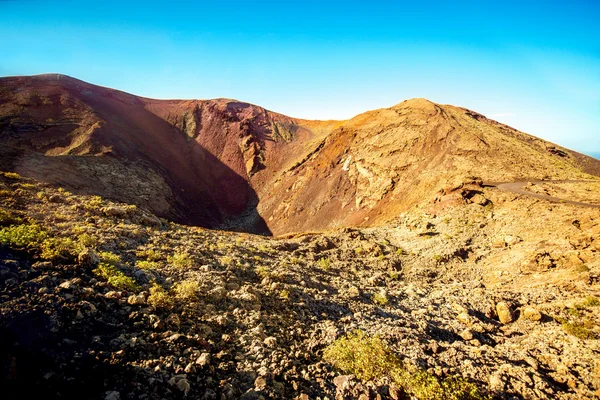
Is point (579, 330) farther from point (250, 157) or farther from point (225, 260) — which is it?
point (250, 157)

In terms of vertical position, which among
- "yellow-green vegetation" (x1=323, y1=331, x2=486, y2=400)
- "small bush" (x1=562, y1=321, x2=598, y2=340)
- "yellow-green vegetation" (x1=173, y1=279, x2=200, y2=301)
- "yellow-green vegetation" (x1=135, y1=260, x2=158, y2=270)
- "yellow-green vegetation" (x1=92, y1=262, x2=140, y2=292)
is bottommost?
"yellow-green vegetation" (x1=323, y1=331, x2=486, y2=400)

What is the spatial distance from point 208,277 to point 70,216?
212 inches

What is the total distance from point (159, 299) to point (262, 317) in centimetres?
229

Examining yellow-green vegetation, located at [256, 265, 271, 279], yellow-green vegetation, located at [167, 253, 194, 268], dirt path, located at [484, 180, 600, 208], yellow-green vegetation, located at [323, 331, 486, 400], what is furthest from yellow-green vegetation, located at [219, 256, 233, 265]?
dirt path, located at [484, 180, 600, 208]

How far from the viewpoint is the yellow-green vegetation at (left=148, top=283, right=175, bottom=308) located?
18.9ft

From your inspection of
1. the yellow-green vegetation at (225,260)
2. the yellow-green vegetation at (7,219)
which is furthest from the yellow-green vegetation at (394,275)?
the yellow-green vegetation at (7,219)

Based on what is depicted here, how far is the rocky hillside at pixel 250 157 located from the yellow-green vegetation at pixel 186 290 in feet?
39.6

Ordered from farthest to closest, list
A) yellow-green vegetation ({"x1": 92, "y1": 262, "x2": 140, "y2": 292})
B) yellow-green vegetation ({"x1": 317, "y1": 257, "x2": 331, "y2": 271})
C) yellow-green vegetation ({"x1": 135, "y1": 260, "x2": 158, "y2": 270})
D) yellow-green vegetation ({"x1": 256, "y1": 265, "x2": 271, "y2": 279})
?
1. yellow-green vegetation ({"x1": 317, "y1": 257, "x2": 331, "y2": 271})
2. yellow-green vegetation ({"x1": 256, "y1": 265, "x2": 271, "y2": 279})
3. yellow-green vegetation ({"x1": 135, "y1": 260, "x2": 158, "y2": 270})
4. yellow-green vegetation ({"x1": 92, "y1": 262, "x2": 140, "y2": 292})

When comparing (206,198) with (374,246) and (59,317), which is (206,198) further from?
(59,317)

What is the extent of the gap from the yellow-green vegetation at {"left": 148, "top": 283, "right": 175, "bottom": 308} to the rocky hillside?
39.8 ft

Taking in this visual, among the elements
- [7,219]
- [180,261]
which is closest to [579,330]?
[180,261]

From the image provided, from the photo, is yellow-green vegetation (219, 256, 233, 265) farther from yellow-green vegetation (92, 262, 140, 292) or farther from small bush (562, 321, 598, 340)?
small bush (562, 321, 598, 340)

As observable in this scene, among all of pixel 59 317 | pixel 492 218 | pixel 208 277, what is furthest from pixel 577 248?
pixel 59 317

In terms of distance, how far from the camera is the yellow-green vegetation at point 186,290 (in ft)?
20.8
